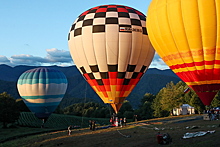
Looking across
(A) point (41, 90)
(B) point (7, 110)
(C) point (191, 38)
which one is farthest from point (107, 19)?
(B) point (7, 110)

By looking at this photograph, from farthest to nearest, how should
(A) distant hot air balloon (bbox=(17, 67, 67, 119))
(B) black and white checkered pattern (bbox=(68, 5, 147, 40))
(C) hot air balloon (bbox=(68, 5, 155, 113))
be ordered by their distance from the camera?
1. (A) distant hot air balloon (bbox=(17, 67, 67, 119))
2. (B) black and white checkered pattern (bbox=(68, 5, 147, 40))
3. (C) hot air balloon (bbox=(68, 5, 155, 113))

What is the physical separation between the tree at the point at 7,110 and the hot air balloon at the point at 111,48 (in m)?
29.3

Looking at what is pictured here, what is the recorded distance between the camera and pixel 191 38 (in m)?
23.6

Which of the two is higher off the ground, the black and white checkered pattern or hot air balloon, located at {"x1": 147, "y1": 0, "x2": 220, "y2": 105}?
the black and white checkered pattern

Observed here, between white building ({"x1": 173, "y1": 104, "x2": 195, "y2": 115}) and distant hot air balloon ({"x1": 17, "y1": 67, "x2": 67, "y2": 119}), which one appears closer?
distant hot air balloon ({"x1": 17, "y1": 67, "x2": 67, "y2": 119})

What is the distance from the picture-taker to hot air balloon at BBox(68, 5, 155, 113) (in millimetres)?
29188

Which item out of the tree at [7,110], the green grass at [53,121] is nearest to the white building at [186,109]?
the green grass at [53,121]

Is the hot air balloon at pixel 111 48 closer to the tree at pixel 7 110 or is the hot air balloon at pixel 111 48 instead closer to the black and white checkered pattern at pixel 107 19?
the black and white checkered pattern at pixel 107 19

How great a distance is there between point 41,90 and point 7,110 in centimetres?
1066

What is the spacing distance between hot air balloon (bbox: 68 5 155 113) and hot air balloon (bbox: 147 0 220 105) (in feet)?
12.1

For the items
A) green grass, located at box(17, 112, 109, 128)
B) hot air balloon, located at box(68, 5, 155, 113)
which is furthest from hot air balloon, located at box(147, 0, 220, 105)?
green grass, located at box(17, 112, 109, 128)

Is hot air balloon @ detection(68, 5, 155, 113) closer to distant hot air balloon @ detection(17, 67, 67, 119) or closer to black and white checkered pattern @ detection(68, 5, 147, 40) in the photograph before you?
black and white checkered pattern @ detection(68, 5, 147, 40)

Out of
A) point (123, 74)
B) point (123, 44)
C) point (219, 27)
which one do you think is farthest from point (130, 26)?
Answer: point (219, 27)

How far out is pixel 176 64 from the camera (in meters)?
25.8
